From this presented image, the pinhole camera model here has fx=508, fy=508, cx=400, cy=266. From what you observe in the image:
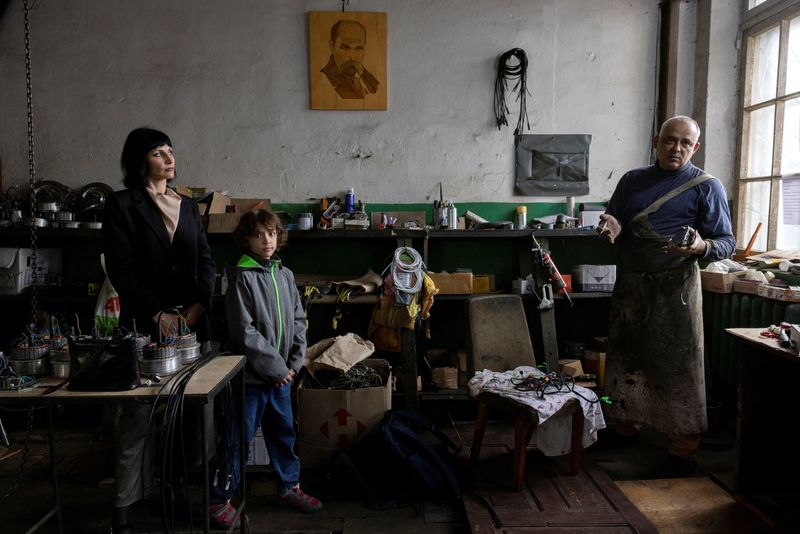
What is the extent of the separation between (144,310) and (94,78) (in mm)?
2791

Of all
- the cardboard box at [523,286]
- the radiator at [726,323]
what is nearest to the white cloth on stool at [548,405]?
the cardboard box at [523,286]

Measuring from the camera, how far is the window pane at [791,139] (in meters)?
3.64

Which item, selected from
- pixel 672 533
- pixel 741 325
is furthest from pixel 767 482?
pixel 741 325

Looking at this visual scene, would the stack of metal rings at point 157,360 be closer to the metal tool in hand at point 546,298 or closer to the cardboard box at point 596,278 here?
the metal tool in hand at point 546,298

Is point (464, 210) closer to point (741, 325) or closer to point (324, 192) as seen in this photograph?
point (324, 192)

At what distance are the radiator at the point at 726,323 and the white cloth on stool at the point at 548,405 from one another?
1.37 metres

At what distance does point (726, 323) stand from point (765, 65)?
6.65ft

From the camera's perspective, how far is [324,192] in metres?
4.27

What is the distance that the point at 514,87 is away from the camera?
4289 millimetres

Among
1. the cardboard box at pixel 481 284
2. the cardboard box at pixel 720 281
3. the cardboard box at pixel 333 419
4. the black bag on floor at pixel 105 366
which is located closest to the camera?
the black bag on floor at pixel 105 366

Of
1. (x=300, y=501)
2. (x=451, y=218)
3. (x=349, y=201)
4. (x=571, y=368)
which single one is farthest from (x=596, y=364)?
(x=300, y=501)

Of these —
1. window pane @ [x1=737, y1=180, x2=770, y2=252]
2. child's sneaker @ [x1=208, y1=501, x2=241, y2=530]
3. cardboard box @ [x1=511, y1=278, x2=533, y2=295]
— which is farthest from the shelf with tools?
child's sneaker @ [x1=208, y1=501, x2=241, y2=530]

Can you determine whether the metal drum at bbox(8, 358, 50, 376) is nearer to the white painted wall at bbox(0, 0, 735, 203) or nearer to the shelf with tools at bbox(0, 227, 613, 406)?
the shelf with tools at bbox(0, 227, 613, 406)

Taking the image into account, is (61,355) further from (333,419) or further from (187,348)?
(333,419)
